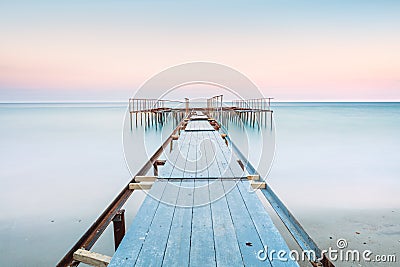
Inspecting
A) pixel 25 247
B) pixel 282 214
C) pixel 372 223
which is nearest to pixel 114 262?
pixel 282 214

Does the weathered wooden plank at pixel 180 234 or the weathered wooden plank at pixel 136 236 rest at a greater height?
the weathered wooden plank at pixel 136 236

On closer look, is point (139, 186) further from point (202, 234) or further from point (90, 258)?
point (202, 234)

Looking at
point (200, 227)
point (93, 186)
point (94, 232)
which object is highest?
point (200, 227)

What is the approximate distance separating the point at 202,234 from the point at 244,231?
253 mm

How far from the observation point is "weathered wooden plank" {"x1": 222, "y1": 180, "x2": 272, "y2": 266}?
49.6 inches

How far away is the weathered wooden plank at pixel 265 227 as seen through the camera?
128cm

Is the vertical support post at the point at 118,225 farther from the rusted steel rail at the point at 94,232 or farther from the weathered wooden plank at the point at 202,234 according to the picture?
the weathered wooden plank at the point at 202,234

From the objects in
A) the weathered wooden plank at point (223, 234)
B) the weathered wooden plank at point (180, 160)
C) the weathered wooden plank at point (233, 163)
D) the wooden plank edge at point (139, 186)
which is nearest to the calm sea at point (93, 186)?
the wooden plank edge at point (139, 186)

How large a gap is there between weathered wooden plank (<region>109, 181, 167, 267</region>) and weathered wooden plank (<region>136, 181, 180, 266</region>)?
0.09 ft

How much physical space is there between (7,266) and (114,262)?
8.48ft

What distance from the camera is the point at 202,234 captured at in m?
1.49

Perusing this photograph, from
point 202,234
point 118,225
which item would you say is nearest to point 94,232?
point 118,225

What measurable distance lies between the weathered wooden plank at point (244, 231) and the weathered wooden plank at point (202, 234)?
0.52ft

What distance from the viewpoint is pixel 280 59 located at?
14.1 m
